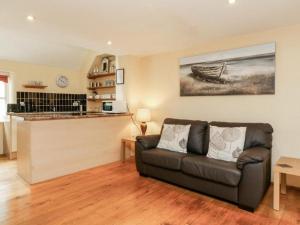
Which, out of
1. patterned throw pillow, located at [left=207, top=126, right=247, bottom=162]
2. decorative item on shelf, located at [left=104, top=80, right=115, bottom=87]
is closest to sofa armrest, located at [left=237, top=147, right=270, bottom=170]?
patterned throw pillow, located at [left=207, top=126, right=247, bottom=162]

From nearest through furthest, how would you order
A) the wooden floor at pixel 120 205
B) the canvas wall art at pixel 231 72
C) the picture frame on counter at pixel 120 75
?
the wooden floor at pixel 120 205 < the canvas wall art at pixel 231 72 < the picture frame on counter at pixel 120 75

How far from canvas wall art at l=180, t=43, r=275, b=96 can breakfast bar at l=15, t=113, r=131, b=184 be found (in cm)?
161

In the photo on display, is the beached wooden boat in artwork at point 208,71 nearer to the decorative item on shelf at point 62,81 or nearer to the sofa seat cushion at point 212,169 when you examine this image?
the sofa seat cushion at point 212,169

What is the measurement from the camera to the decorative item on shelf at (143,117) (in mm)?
4102

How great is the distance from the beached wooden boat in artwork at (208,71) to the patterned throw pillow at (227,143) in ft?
3.20

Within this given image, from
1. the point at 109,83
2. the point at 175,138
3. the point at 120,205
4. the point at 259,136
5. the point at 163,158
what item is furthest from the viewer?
the point at 109,83

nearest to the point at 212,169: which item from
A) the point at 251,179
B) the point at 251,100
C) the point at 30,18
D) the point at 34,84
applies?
the point at 251,179

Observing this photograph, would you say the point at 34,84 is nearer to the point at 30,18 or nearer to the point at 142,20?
the point at 30,18

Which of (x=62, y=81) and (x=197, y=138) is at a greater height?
(x=62, y=81)

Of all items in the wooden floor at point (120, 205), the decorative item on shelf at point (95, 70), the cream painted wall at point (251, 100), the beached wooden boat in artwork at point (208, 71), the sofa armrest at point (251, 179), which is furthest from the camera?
the decorative item on shelf at point (95, 70)

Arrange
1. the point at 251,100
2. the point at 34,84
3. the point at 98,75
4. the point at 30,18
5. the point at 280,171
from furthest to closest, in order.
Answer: the point at 98,75 < the point at 34,84 < the point at 251,100 < the point at 30,18 < the point at 280,171

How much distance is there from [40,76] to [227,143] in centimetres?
481

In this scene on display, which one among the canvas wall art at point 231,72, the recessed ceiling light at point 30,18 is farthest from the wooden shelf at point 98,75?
the recessed ceiling light at point 30,18

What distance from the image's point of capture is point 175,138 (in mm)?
3219
